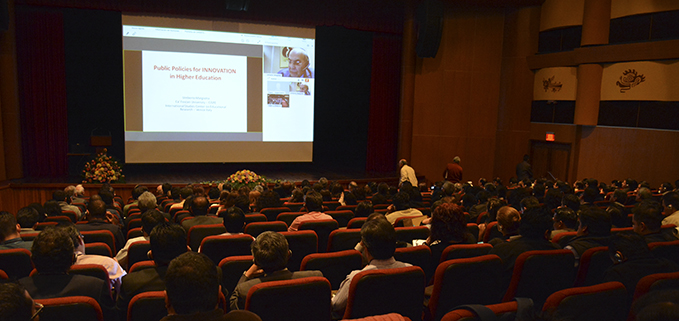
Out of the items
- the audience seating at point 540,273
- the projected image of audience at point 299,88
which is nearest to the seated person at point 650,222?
the audience seating at point 540,273

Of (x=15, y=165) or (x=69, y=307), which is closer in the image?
(x=69, y=307)

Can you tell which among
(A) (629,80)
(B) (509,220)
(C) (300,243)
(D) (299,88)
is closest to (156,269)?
(C) (300,243)

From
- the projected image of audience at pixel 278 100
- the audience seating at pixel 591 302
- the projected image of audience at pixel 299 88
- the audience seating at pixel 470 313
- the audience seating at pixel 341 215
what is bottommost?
the audience seating at pixel 341 215

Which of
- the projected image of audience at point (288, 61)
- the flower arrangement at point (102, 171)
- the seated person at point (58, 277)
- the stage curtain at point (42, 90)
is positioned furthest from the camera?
the projected image of audience at point (288, 61)

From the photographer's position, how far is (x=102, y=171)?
9102 millimetres

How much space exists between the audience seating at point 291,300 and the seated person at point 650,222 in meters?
2.84

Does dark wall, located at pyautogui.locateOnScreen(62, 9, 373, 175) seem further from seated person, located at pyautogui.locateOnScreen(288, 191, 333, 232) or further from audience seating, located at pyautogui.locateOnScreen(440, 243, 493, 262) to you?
audience seating, located at pyautogui.locateOnScreen(440, 243, 493, 262)

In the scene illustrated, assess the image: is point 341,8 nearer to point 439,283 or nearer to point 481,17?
point 481,17

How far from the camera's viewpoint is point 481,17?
1219 centimetres

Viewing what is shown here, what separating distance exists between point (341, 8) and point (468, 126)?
4850mm

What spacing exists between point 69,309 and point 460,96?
38.5 ft

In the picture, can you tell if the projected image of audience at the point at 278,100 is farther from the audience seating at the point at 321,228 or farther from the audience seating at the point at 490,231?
the audience seating at the point at 490,231

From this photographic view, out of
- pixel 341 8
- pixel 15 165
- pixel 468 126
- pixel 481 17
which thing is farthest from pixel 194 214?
pixel 481 17

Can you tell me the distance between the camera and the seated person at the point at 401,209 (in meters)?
4.86
